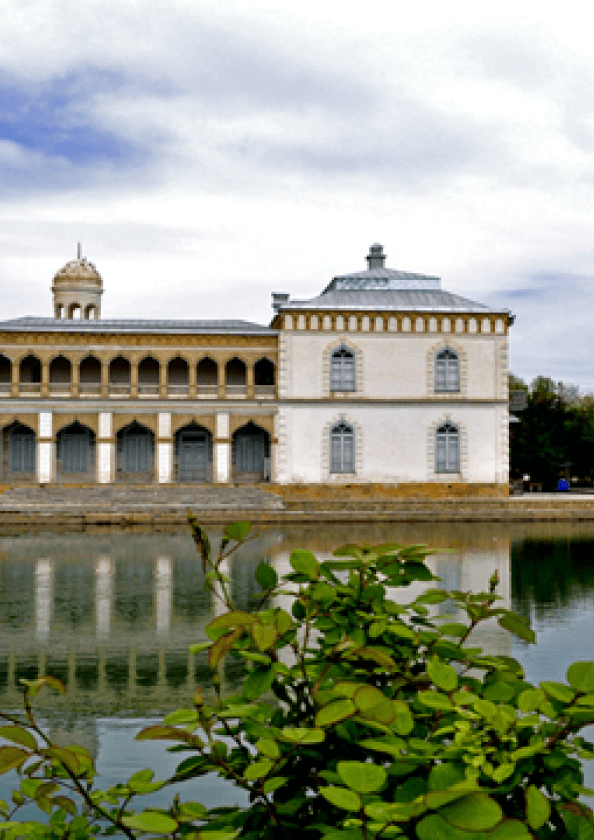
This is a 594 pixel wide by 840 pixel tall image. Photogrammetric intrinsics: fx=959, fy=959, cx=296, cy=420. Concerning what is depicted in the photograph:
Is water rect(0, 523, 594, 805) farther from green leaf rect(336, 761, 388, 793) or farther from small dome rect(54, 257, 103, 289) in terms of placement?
small dome rect(54, 257, 103, 289)

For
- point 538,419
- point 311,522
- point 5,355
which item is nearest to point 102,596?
point 311,522

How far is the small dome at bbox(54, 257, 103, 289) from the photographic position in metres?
38.9

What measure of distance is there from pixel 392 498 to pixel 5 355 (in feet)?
46.6

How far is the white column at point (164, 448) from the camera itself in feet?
109

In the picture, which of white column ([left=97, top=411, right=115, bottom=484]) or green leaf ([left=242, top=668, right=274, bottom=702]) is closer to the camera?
green leaf ([left=242, top=668, right=274, bottom=702])

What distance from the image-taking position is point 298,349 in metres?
33.2

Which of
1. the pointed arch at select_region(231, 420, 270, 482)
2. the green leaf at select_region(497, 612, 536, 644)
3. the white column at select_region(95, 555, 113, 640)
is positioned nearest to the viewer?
the green leaf at select_region(497, 612, 536, 644)

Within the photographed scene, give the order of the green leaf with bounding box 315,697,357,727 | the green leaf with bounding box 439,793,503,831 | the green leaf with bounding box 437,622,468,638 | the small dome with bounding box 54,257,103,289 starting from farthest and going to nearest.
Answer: the small dome with bounding box 54,257,103,289 < the green leaf with bounding box 437,622,468,638 < the green leaf with bounding box 315,697,357,727 < the green leaf with bounding box 439,793,503,831

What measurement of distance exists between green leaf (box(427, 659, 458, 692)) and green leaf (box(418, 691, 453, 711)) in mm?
29

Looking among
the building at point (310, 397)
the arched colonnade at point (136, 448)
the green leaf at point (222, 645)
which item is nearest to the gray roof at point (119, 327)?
the building at point (310, 397)

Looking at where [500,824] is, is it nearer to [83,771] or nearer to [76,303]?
[83,771]

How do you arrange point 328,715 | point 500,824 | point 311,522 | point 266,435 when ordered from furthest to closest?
point 266,435
point 311,522
point 328,715
point 500,824

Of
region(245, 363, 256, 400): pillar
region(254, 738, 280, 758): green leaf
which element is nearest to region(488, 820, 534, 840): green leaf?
region(254, 738, 280, 758): green leaf

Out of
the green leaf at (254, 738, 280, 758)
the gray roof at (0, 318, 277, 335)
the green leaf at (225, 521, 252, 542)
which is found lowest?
the green leaf at (254, 738, 280, 758)
